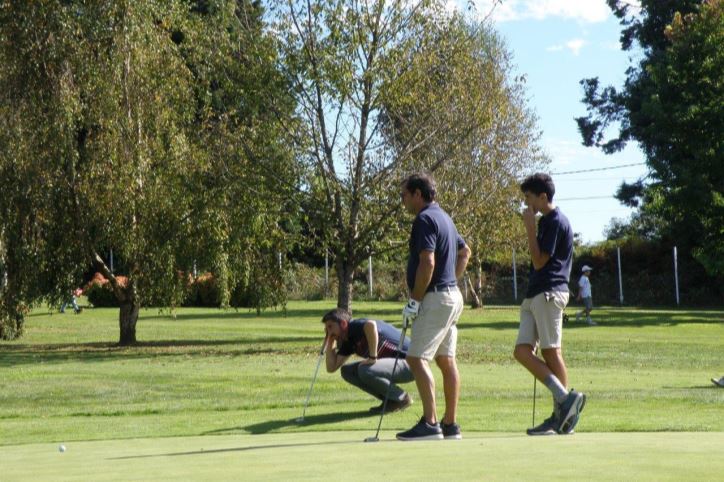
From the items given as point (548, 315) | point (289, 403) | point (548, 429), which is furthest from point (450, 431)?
point (289, 403)

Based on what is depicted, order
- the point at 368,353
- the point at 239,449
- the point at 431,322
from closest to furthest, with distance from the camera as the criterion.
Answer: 1. the point at 239,449
2. the point at 431,322
3. the point at 368,353

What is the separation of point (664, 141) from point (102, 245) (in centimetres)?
2383

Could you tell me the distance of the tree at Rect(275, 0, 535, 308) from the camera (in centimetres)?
2653

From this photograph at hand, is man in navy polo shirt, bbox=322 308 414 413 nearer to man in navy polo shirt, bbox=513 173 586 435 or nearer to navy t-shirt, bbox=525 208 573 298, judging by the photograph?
man in navy polo shirt, bbox=513 173 586 435

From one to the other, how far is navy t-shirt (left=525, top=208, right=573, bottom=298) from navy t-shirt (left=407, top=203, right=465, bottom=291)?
697mm

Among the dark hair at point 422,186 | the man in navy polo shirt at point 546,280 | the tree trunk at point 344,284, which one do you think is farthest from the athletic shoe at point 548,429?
the tree trunk at point 344,284

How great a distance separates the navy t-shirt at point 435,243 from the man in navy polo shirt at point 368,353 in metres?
2.92

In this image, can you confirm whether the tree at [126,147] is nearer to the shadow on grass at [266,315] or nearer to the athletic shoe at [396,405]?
the athletic shoe at [396,405]

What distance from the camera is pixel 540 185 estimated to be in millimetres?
10133

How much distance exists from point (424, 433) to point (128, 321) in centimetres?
2084

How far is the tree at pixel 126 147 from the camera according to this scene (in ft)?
86.9

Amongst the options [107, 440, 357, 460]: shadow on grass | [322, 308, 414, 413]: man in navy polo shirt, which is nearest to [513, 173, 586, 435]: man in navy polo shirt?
[107, 440, 357, 460]: shadow on grass

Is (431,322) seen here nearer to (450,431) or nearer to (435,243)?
(435,243)

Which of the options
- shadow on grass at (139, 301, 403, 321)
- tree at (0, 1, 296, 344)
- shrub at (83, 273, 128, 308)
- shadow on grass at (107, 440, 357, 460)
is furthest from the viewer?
shrub at (83, 273, 128, 308)
